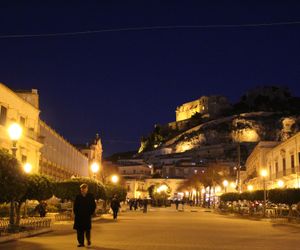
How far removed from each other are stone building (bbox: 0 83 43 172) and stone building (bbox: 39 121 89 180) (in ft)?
13.3

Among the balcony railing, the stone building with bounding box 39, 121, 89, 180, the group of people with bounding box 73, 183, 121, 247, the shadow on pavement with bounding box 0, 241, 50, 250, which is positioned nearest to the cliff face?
the stone building with bounding box 39, 121, 89, 180

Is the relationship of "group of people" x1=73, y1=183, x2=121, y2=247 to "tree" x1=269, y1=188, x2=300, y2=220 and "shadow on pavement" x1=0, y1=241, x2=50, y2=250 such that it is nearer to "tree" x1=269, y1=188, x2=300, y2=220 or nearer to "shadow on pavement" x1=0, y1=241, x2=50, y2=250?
"shadow on pavement" x1=0, y1=241, x2=50, y2=250

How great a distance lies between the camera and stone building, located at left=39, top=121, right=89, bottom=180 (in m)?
56.1

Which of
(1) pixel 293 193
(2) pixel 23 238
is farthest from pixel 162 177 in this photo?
(2) pixel 23 238

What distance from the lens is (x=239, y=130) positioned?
178500mm

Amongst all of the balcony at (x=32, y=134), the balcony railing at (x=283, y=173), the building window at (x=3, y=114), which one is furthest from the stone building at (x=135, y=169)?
the building window at (x=3, y=114)

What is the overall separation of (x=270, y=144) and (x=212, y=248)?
56.1 metres

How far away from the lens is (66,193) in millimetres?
31672

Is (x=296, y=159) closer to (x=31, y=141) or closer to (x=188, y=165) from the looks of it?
(x=31, y=141)

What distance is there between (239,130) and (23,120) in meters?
141

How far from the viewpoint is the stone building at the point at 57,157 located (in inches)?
2207

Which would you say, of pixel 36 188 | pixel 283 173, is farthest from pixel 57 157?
pixel 36 188

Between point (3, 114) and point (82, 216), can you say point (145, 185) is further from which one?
point (82, 216)

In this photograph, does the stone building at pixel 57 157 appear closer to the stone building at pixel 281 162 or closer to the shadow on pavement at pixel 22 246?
the stone building at pixel 281 162
